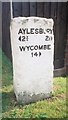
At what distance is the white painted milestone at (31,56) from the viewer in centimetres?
529

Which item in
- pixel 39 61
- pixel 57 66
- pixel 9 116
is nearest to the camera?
pixel 9 116

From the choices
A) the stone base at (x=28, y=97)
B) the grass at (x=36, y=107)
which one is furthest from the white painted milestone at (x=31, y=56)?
the grass at (x=36, y=107)

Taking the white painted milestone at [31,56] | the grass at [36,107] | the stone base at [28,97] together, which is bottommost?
the grass at [36,107]

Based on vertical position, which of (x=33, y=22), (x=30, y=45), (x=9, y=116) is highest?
(x=33, y=22)

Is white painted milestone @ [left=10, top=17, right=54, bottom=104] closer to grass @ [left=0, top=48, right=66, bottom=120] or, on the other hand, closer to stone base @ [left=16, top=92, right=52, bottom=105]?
stone base @ [left=16, top=92, right=52, bottom=105]

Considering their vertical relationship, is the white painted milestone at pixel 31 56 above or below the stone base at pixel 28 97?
above

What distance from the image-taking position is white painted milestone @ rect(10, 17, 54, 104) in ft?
17.4

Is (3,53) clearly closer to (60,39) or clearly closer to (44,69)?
(60,39)

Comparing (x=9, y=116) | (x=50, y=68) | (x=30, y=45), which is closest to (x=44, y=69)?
(x=50, y=68)

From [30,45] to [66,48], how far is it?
7.12 ft

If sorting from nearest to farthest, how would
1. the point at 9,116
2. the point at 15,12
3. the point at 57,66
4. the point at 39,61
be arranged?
the point at 9,116 → the point at 39,61 → the point at 15,12 → the point at 57,66

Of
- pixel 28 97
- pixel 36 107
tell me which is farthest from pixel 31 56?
pixel 36 107

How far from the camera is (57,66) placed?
290 inches

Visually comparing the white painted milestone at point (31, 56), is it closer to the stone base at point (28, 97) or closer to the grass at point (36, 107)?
the stone base at point (28, 97)
